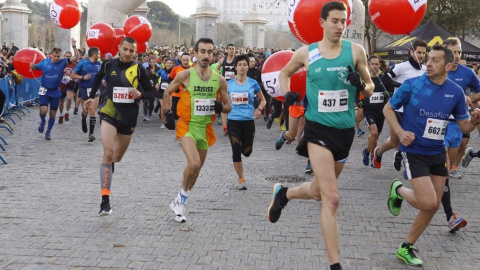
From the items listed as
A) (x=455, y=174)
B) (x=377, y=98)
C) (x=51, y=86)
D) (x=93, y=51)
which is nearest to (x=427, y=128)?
(x=455, y=174)

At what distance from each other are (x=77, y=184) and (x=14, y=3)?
25334 mm

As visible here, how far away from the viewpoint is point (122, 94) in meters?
7.16

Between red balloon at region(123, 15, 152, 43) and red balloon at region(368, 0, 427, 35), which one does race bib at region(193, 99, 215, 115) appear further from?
red balloon at region(123, 15, 152, 43)

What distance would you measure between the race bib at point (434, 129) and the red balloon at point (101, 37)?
34.4ft

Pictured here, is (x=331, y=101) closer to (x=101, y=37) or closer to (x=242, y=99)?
(x=242, y=99)

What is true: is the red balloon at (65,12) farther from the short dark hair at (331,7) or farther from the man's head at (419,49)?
the short dark hair at (331,7)

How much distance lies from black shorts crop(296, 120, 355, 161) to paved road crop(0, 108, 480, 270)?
3.30ft

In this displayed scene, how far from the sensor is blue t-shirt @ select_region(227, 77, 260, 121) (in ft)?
28.3

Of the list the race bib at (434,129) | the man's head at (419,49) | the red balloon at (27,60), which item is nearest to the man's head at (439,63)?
the race bib at (434,129)

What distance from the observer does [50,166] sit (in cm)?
999

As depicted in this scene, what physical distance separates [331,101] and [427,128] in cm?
105

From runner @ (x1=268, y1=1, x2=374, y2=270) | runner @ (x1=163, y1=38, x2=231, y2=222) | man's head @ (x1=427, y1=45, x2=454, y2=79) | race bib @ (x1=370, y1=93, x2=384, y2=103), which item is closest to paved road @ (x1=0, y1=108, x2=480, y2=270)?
runner @ (x1=163, y1=38, x2=231, y2=222)

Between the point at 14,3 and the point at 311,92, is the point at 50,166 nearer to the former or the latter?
the point at 311,92

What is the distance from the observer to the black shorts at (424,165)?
5285 mm
